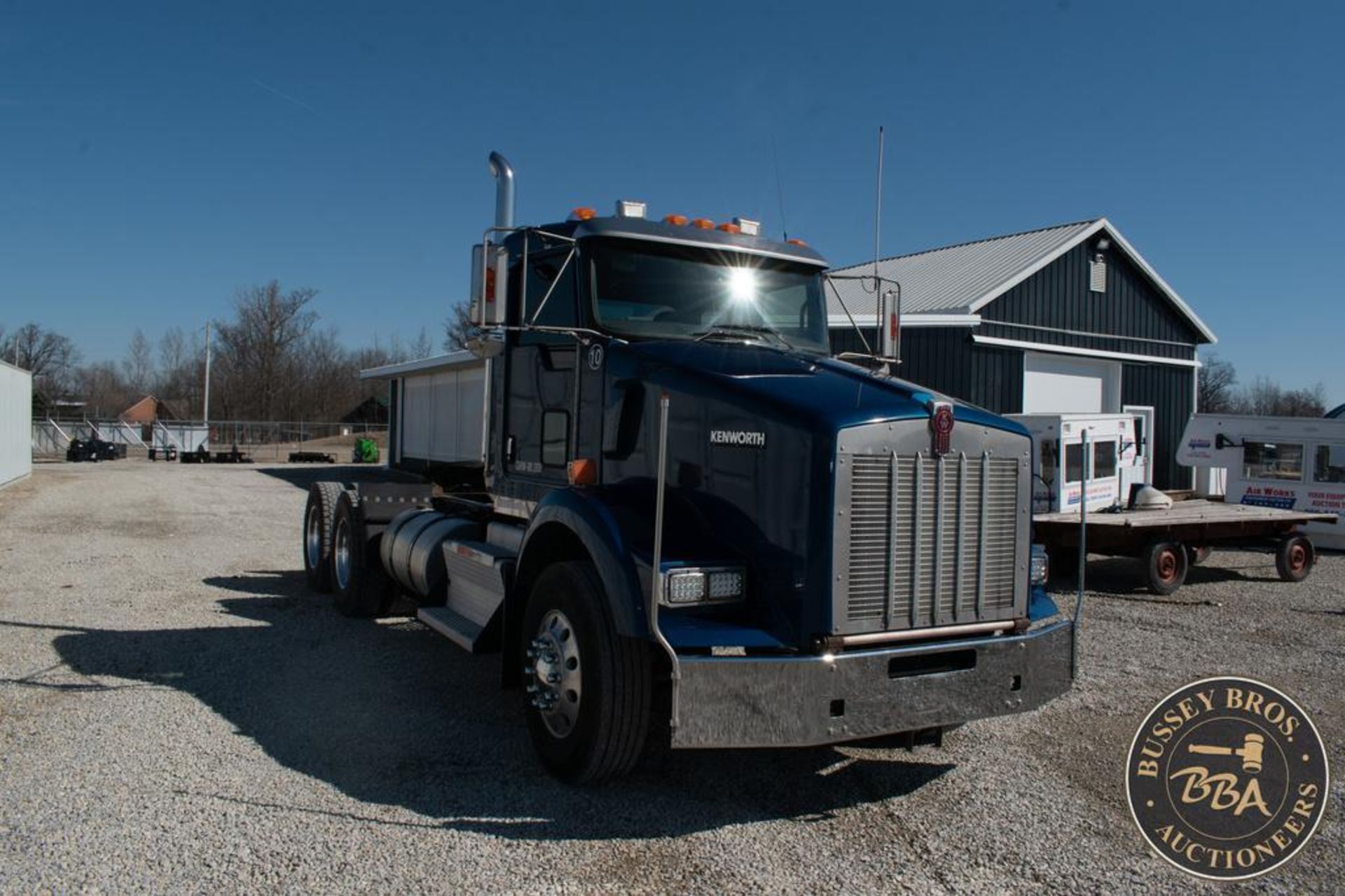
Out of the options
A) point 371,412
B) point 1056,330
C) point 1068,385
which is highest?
point 1056,330

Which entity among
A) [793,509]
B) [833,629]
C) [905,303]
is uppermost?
[905,303]

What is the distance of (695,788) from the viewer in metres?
4.60

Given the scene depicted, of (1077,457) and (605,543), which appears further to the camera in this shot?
(1077,457)

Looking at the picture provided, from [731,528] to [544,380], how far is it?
1.92 meters

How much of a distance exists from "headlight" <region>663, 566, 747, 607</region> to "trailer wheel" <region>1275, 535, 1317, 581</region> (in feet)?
34.6

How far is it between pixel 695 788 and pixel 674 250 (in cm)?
275

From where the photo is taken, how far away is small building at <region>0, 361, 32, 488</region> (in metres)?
24.5

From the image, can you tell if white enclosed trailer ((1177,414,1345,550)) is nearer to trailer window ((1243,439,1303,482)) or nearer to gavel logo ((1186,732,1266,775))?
trailer window ((1243,439,1303,482))

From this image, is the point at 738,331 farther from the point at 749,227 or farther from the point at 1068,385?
the point at 1068,385

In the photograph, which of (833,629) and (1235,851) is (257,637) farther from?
(1235,851)

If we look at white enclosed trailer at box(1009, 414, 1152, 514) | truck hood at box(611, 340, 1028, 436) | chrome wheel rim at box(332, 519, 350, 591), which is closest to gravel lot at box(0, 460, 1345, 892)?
chrome wheel rim at box(332, 519, 350, 591)

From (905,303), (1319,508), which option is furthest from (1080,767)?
(905,303)

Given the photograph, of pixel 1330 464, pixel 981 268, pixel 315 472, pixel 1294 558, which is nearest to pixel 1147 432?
pixel 981 268

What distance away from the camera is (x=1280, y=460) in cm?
1463
